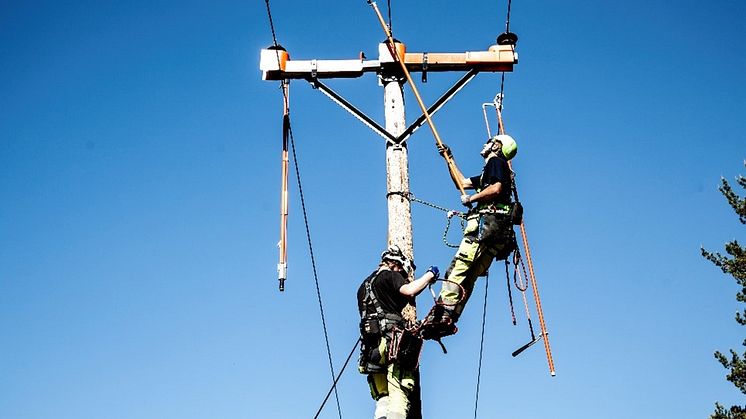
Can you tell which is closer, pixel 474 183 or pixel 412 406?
pixel 412 406

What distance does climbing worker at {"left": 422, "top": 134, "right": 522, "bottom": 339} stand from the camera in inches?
286

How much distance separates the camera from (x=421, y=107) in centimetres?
781

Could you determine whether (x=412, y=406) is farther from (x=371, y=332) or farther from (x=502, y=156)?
(x=502, y=156)

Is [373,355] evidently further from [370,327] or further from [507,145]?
[507,145]

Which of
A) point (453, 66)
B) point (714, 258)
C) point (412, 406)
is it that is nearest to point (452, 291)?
point (412, 406)

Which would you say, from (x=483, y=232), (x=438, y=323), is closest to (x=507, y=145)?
(x=483, y=232)

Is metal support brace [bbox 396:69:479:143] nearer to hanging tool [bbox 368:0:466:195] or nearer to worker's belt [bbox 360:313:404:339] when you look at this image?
hanging tool [bbox 368:0:466:195]

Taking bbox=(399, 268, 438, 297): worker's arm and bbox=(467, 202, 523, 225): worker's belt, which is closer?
bbox=(399, 268, 438, 297): worker's arm

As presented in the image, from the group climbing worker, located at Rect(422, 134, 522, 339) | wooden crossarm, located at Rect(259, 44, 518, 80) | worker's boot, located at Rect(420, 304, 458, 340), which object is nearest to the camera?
worker's boot, located at Rect(420, 304, 458, 340)

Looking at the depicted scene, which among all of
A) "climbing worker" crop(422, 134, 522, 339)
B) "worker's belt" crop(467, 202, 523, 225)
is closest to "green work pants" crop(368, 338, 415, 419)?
"climbing worker" crop(422, 134, 522, 339)

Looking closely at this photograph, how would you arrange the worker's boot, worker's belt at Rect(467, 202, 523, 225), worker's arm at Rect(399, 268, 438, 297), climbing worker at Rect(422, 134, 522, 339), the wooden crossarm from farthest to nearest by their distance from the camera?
1. the wooden crossarm
2. worker's belt at Rect(467, 202, 523, 225)
3. climbing worker at Rect(422, 134, 522, 339)
4. the worker's boot
5. worker's arm at Rect(399, 268, 438, 297)

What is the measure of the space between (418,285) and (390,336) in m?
0.48

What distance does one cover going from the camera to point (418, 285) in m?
6.84

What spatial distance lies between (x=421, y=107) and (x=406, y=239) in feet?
4.10
